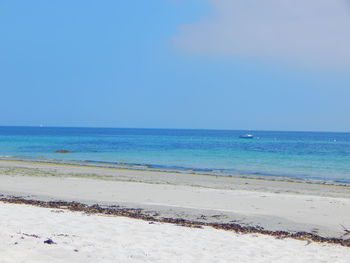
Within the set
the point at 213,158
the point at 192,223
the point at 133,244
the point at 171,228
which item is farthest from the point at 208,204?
the point at 213,158

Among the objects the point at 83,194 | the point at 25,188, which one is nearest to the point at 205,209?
the point at 83,194

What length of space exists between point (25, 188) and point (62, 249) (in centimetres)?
1040

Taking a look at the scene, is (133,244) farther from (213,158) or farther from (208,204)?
(213,158)

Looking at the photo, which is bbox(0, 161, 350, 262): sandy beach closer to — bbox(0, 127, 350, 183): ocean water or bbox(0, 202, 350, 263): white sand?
bbox(0, 202, 350, 263): white sand

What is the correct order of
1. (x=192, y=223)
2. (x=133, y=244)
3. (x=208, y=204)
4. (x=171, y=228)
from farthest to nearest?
(x=208, y=204) → (x=192, y=223) → (x=171, y=228) → (x=133, y=244)

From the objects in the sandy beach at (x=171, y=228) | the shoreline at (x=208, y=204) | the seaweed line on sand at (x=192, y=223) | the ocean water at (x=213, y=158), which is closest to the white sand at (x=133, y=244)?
the sandy beach at (x=171, y=228)

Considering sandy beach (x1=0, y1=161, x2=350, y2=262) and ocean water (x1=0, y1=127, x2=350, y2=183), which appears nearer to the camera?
sandy beach (x1=0, y1=161, x2=350, y2=262)

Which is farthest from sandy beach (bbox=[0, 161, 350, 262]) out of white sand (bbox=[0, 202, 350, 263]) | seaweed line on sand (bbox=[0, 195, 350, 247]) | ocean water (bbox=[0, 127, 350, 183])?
ocean water (bbox=[0, 127, 350, 183])

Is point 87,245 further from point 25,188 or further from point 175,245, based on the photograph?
point 25,188

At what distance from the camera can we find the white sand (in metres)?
6.80

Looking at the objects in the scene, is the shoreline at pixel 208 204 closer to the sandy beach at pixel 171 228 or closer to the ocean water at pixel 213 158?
the sandy beach at pixel 171 228

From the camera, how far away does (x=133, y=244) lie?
763 cm

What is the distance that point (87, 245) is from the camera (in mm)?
7371

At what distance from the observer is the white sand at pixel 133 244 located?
22.3 feet
